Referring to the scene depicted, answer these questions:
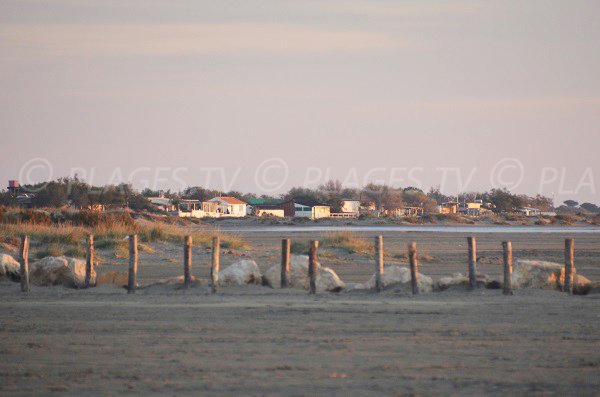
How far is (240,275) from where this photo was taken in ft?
70.2

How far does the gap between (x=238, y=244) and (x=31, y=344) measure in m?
25.4

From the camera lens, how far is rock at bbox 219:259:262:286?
70.1 ft

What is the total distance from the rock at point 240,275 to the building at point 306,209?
310 ft

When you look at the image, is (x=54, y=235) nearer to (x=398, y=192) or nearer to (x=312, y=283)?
(x=312, y=283)

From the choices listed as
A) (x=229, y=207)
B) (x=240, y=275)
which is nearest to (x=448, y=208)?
(x=229, y=207)

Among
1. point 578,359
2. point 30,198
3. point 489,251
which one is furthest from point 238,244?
point 30,198

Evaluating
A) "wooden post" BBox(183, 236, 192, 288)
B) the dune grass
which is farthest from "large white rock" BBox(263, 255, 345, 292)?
the dune grass

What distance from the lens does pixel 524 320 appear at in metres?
15.8

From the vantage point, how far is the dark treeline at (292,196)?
299 ft

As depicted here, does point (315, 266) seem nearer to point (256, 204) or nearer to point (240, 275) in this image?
point (240, 275)

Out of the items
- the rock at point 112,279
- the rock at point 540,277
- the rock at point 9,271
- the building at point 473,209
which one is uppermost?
the building at point 473,209

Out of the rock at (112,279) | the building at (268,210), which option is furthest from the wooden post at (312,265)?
the building at (268,210)

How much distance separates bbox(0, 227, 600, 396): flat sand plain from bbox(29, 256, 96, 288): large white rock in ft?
1.89

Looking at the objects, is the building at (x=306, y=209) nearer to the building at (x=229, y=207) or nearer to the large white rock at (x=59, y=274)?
the building at (x=229, y=207)
